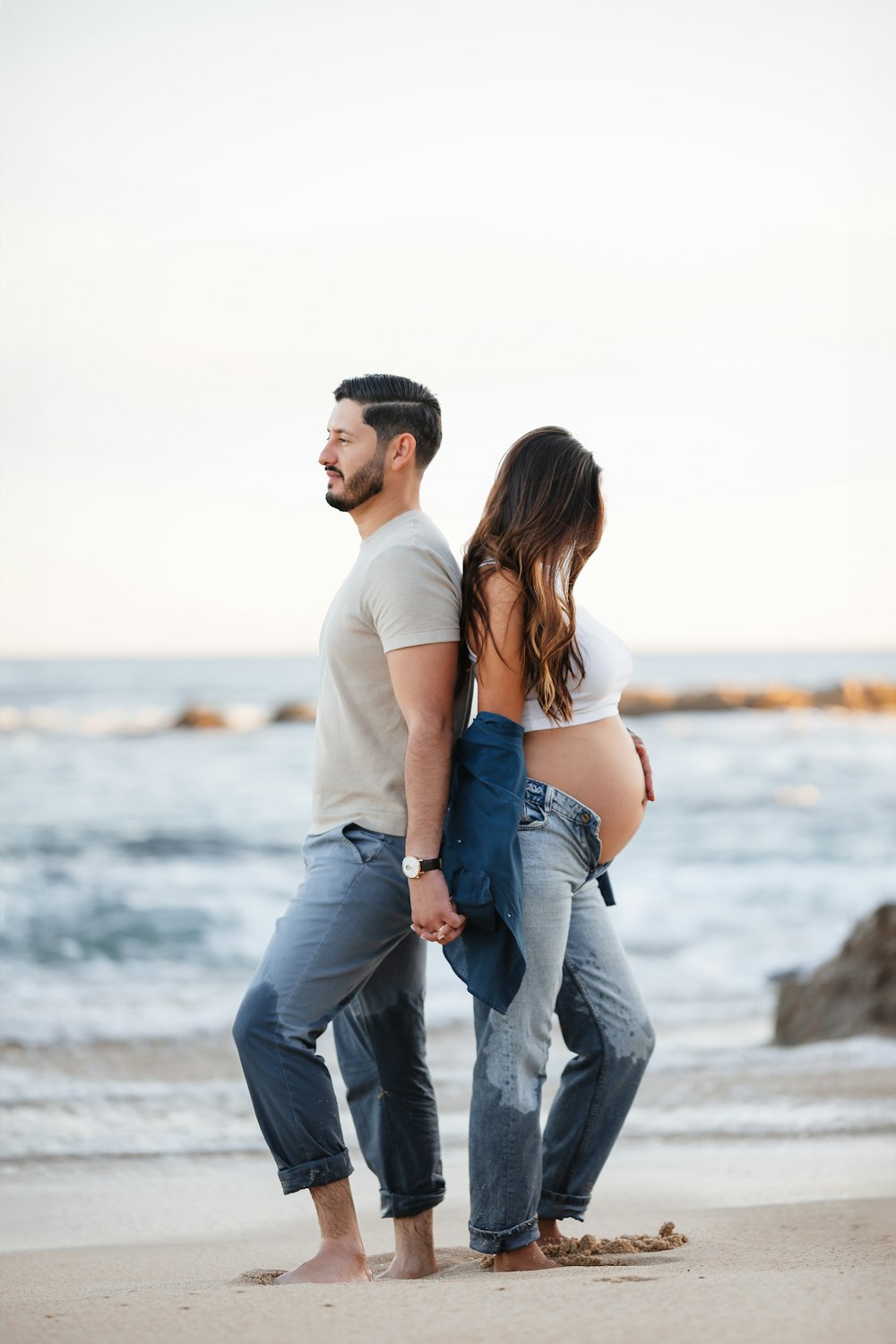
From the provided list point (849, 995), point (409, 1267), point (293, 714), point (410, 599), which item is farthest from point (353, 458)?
point (293, 714)

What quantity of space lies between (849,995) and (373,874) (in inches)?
144

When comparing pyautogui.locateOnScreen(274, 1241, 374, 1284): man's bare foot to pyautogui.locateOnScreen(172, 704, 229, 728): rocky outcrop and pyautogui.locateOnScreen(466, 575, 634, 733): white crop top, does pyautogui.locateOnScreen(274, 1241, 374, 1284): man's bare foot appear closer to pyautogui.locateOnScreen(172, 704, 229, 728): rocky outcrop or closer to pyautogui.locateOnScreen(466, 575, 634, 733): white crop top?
pyautogui.locateOnScreen(466, 575, 634, 733): white crop top

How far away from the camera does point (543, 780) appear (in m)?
2.60

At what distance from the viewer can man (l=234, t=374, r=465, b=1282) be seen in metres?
2.51

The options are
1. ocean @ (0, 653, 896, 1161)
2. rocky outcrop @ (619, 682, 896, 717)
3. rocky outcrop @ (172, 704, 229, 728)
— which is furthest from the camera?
rocky outcrop @ (619, 682, 896, 717)

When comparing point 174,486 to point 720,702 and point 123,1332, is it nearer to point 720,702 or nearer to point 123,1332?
point 720,702

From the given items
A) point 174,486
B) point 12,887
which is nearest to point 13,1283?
point 12,887

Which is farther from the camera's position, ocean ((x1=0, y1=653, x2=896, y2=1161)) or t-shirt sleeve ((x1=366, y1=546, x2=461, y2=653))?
ocean ((x1=0, y1=653, x2=896, y2=1161))

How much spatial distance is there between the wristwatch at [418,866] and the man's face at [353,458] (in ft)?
2.59

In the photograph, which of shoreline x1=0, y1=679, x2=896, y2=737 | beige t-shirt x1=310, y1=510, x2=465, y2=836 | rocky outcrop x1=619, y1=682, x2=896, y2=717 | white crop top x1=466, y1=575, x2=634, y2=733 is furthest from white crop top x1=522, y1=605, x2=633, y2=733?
rocky outcrop x1=619, y1=682, x2=896, y2=717

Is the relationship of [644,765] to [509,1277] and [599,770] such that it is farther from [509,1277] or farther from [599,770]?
[509,1277]

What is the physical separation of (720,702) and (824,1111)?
21.0 meters

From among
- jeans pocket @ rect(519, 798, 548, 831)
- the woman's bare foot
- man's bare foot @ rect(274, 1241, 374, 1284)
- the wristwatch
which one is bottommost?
the woman's bare foot

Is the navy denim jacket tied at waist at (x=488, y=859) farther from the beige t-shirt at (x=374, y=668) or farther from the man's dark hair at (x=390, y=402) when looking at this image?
the man's dark hair at (x=390, y=402)
